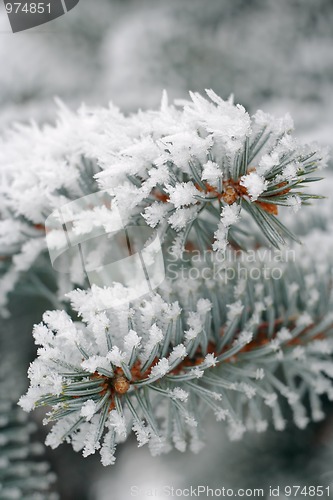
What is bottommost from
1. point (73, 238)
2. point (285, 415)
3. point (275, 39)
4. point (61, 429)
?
point (285, 415)

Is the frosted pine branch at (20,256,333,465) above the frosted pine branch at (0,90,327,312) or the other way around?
the other way around

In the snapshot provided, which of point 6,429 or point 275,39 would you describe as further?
point 275,39

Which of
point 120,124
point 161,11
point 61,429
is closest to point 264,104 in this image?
point 161,11

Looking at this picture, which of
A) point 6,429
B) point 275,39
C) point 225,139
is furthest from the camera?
point 275,39

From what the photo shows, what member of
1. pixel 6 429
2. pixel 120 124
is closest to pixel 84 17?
pixel 120 124

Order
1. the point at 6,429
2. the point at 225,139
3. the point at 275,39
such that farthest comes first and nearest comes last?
the point at 275,39, the point at 6,429, the point at 225,139

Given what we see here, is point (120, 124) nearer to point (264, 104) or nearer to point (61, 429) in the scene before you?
point (61, 429)

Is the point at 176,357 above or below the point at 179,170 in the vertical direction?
below

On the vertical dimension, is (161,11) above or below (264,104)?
above

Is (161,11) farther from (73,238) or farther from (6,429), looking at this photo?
(6,429)

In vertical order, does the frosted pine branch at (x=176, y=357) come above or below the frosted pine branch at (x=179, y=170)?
below
